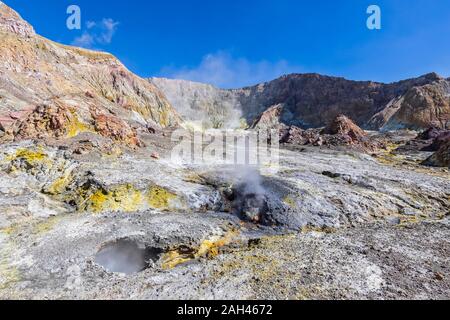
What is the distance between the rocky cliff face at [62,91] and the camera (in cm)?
3042

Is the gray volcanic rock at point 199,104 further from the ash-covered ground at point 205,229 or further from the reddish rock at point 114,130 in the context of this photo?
the ash-covered ground at point 205,229

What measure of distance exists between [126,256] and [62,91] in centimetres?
5480

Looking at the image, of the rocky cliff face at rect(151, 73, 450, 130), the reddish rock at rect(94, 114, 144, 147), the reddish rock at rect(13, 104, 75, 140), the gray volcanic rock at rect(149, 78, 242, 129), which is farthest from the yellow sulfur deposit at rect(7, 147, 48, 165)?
the gray volcanic rock at rect(149, 78, 242, 129)

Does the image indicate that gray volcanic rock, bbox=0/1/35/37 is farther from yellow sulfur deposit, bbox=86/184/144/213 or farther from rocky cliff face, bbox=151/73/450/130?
rocky cliff face, bbox=151/73/450/130

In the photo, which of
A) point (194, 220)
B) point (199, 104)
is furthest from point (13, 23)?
point (199, 104)

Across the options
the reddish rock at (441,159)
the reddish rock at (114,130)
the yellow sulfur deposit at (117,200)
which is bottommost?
the yellow sulfur deposit at (117,200)

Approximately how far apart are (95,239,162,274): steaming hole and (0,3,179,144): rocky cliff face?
17.0m

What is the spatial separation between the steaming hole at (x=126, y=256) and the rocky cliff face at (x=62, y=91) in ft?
55.7

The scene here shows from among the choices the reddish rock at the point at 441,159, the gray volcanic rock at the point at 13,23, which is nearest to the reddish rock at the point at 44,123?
the reddish rock at the point at 441,159

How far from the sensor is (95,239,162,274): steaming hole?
1644 cm

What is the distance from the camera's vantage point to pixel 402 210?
23172 millimetres

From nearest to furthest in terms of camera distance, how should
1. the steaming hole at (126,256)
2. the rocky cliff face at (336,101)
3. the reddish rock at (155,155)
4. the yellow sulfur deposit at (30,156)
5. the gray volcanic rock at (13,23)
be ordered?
the steaming hole at (126,256)
the yellow sulfur deposit at (30,156)
the reddish rock at (155,155)
the gray volcanic rock at (13,23)
the rocky cliff face at (336,101)

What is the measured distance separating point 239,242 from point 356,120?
138 meters
